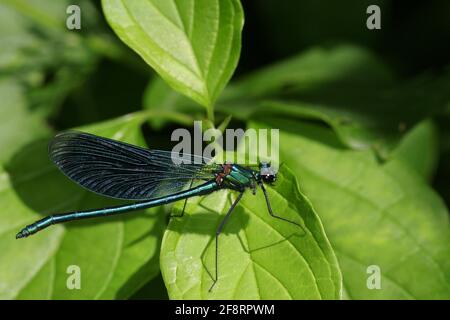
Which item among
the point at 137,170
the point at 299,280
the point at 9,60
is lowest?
the point at 299,280

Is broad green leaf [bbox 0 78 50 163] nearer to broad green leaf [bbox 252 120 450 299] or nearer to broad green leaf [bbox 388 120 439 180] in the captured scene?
broad green leaf [bbox 252 120 450 299]

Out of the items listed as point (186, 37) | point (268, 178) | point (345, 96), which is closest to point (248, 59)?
point (345, 96)

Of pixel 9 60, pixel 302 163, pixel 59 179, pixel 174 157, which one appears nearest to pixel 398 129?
pixel 302 163

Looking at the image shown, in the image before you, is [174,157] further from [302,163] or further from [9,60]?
[9,60]

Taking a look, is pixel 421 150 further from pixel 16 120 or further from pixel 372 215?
pixel 16 120

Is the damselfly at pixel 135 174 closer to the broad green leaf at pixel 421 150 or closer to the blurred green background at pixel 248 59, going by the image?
the blurred green background at pixel 248 59

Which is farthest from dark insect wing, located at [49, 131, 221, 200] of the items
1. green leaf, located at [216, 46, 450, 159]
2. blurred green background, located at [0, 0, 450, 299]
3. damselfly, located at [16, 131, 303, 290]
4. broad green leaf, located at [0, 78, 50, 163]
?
broad green leaf, located at [0, 78, 50, 163]
